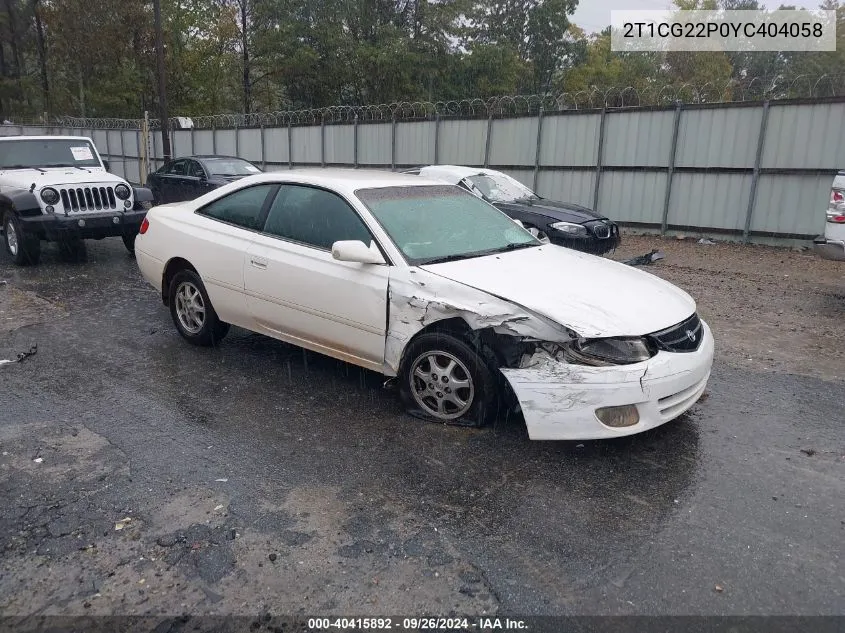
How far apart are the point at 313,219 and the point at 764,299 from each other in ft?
19.5

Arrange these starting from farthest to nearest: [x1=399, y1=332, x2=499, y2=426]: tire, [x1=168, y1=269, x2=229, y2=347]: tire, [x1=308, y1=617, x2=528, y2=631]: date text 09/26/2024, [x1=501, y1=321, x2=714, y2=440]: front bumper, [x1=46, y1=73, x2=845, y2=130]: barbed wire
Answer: [x1=46, y1=73, x2=845, y2=130]: barbed wire
[x1=168, y1=269, x2=229, y2=347]: tire
[x1=399, y1=332, x2=499, y2=426]: tire
[x1=501, y1=321, x2=714, y2=440]: front bumper
[x1=308, y1=617, x2=528, y2=631]: date text 09/26/2024

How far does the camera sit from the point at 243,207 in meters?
5.46

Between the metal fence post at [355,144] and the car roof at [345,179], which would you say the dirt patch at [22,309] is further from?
the metal fence post at [355,144]

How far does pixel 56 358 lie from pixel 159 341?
0.85 metres

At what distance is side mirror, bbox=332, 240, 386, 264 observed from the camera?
4312 mm

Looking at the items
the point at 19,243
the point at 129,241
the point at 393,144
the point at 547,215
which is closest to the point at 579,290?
the point at 547,215

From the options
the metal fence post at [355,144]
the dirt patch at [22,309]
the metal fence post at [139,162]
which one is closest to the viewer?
the dirt patch at [22,309]

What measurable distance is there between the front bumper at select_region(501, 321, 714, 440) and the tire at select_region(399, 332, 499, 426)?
0.24 metres

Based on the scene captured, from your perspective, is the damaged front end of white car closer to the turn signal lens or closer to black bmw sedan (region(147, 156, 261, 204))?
the turn signal lens

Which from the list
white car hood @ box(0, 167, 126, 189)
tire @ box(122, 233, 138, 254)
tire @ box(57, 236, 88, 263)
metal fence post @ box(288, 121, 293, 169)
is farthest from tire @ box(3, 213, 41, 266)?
metal fence post @ box(288, 121, 293, 169)

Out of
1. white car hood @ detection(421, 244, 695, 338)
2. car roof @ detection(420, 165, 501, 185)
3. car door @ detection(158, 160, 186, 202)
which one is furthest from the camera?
car door @ detection(158, 160, 186, 202)

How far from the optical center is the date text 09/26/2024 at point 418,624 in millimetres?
2572

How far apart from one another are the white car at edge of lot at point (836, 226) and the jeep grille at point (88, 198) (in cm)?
916

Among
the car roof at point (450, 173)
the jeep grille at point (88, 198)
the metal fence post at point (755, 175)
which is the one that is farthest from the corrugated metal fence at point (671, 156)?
the jeep grille at point (88, 198)
